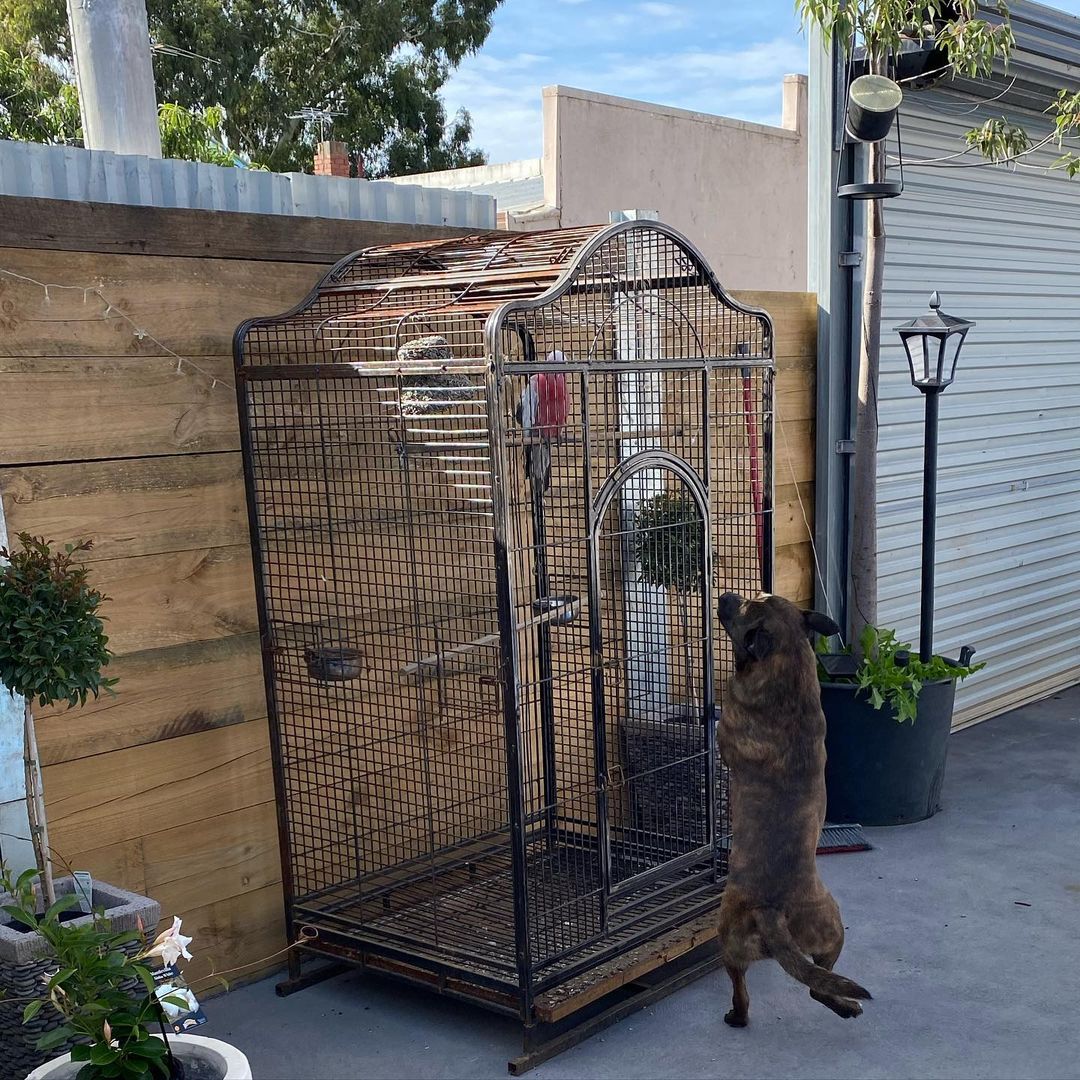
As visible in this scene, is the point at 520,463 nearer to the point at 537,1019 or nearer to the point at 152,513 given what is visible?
the point at 152,513

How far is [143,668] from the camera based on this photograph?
3.67 metres

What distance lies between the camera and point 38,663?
9.28 feet

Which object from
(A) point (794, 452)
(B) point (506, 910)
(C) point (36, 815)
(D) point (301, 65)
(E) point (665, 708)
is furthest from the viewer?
(D) point (301, 65)

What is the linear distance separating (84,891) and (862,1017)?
2.28 m

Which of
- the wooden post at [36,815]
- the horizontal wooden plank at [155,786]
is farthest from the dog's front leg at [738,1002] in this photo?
the wooden post at [36,815]

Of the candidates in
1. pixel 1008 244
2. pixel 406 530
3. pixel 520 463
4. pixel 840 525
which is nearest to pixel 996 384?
pixel 1008 244

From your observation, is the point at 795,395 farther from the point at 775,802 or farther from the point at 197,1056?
the point at 197,1056

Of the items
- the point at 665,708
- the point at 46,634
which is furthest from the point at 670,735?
the point at 46,634

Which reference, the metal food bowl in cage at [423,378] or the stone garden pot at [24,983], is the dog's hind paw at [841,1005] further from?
the metal food bowl in cage at [423,378]

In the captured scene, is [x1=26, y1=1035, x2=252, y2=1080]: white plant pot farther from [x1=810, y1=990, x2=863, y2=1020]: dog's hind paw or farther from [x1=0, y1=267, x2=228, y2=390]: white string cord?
[x1=0, y1=267, x2=228, y2=390]: white string cord

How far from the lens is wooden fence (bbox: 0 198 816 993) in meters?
3.42

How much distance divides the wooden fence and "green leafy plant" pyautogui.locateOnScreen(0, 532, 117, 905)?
1.63 ft

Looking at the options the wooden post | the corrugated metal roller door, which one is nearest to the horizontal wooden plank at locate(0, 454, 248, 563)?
the wooden post

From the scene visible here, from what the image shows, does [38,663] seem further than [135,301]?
Answer: No
